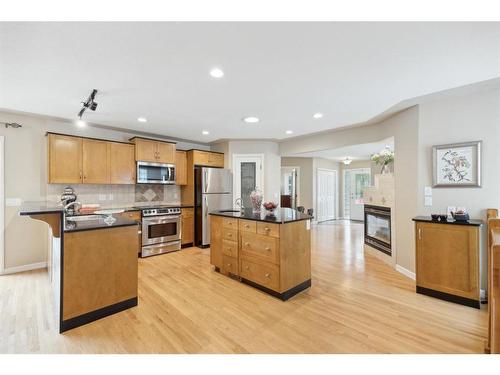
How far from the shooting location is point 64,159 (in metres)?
3.65

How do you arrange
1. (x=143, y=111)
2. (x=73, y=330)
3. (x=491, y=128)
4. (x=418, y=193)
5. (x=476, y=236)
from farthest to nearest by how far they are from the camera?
(x=143, y=111) → (x=418, y=193) → (x=491, y=128) → (x=476, y=236) → (x=73, y=330)

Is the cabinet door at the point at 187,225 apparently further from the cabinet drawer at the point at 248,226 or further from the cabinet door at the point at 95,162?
the cabinet drawer at the point at 248,226

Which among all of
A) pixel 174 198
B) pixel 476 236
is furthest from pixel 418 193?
pixel 174 198

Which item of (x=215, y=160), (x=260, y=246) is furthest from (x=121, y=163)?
(x=260, y=246)

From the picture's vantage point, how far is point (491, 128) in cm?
257

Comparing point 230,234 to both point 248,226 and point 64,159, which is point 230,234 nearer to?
point 248,226

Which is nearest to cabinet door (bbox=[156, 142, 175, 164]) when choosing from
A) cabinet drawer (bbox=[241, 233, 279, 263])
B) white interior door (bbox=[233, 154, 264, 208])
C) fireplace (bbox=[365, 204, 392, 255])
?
white interior door (bbox=[233, 154, 264, 208])

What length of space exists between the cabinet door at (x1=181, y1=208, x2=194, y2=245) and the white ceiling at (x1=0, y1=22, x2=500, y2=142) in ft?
7.40

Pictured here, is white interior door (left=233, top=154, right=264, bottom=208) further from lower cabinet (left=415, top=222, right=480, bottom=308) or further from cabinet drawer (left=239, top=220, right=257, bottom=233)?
lower cabinet (left=415, top=222, right=480, bottom=308)

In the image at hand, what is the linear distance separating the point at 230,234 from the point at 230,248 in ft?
0.63

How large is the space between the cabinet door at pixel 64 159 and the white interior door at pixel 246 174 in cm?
297

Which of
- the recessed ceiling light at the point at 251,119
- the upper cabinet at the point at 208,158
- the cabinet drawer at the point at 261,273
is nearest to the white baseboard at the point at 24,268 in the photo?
the upper cabinet at the point at 208,158

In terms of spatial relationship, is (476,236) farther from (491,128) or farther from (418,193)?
(491,128)
